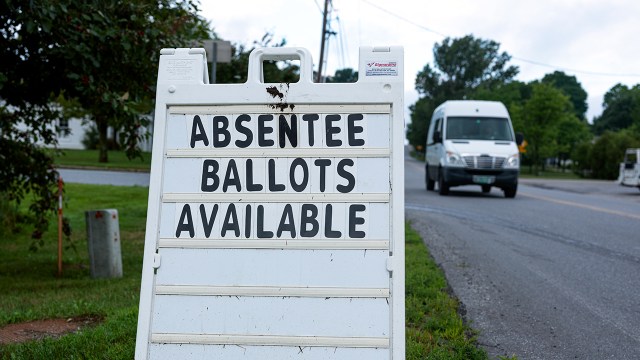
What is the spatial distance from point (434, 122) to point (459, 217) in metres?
9.00

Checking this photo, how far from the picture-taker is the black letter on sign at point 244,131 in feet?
10.6

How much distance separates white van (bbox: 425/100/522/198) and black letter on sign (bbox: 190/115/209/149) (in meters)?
15.9

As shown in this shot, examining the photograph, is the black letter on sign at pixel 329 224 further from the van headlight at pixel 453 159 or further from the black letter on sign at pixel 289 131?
the van headlight at pixel 453 159

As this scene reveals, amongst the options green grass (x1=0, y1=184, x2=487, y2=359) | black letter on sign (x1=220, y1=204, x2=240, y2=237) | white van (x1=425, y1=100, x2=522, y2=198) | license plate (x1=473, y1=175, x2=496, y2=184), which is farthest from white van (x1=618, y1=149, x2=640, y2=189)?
black letter on sign (x1=220, y1=204, x2=240, y2=237)

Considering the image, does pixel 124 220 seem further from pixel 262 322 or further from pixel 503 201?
pixel 262 322

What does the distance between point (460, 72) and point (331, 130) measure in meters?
105

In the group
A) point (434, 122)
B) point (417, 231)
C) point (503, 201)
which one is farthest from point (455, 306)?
point (434, 122)

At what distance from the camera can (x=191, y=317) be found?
3.08 m

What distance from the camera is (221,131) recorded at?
3273mm

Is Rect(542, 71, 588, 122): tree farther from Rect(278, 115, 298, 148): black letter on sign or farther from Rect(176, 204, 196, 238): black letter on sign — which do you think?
Rect(176, 204, 196, 238): black letter on sign

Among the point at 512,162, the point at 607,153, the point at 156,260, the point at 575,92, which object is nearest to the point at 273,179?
the point at 156,260

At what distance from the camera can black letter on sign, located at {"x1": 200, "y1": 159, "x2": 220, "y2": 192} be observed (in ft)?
10.5

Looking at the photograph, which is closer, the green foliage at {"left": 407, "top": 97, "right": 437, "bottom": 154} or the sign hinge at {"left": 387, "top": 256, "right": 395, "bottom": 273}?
the sign hinge at {"left": 387, "top": 256, "right": 395, "bottom": 273}

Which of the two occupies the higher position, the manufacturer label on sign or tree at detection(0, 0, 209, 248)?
tree at detection(0, 0, 209, 248)
